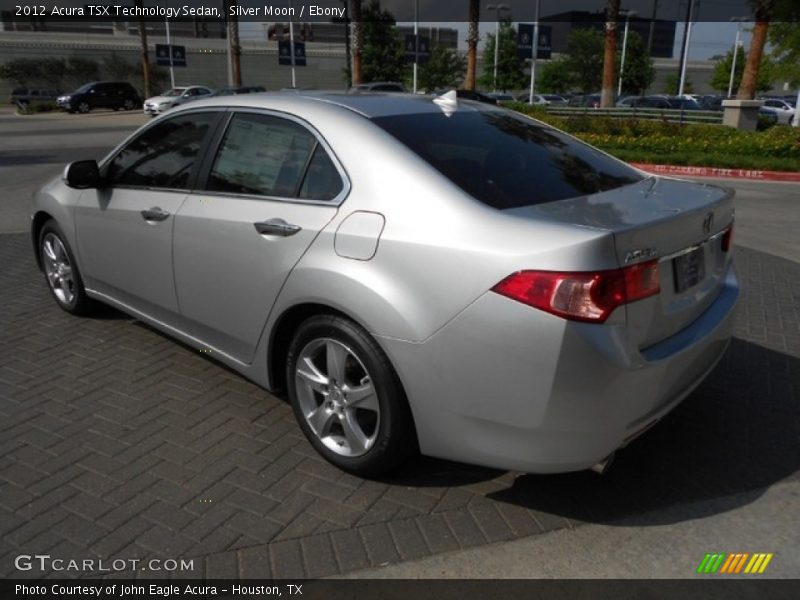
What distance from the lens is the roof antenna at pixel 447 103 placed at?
3.54 m

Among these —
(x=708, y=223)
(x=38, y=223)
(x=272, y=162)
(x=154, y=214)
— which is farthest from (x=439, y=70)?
(x=708, y=223)

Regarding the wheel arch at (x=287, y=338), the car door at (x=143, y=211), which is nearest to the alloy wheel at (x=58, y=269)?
the car door at (x=143, y=211)

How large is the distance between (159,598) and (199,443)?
41.4 inches

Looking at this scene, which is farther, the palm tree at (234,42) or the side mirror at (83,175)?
the palm tree at (234,42)

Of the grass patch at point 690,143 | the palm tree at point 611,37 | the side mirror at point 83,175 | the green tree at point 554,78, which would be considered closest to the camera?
the side mirror at point 83,175

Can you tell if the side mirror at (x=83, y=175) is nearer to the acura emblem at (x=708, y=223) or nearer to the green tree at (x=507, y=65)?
the acura emblem at (x=708, y=223)

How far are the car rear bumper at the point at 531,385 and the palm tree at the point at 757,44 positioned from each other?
21.0 m

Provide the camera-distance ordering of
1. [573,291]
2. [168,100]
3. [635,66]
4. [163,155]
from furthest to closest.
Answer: [635,66] < [168,100] < [163,155] < [573,291]

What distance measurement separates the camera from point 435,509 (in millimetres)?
2904

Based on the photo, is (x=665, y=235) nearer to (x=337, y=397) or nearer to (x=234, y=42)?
(x=337, y=397)

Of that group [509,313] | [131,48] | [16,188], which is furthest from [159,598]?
Answer: [131,48]

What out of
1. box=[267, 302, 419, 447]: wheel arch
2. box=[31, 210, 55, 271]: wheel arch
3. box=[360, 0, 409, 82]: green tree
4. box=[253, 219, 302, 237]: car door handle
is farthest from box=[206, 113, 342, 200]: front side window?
box=[360, 0, 409, 82]: green tree

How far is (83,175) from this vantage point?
4285mm

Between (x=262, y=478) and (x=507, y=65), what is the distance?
196ft
